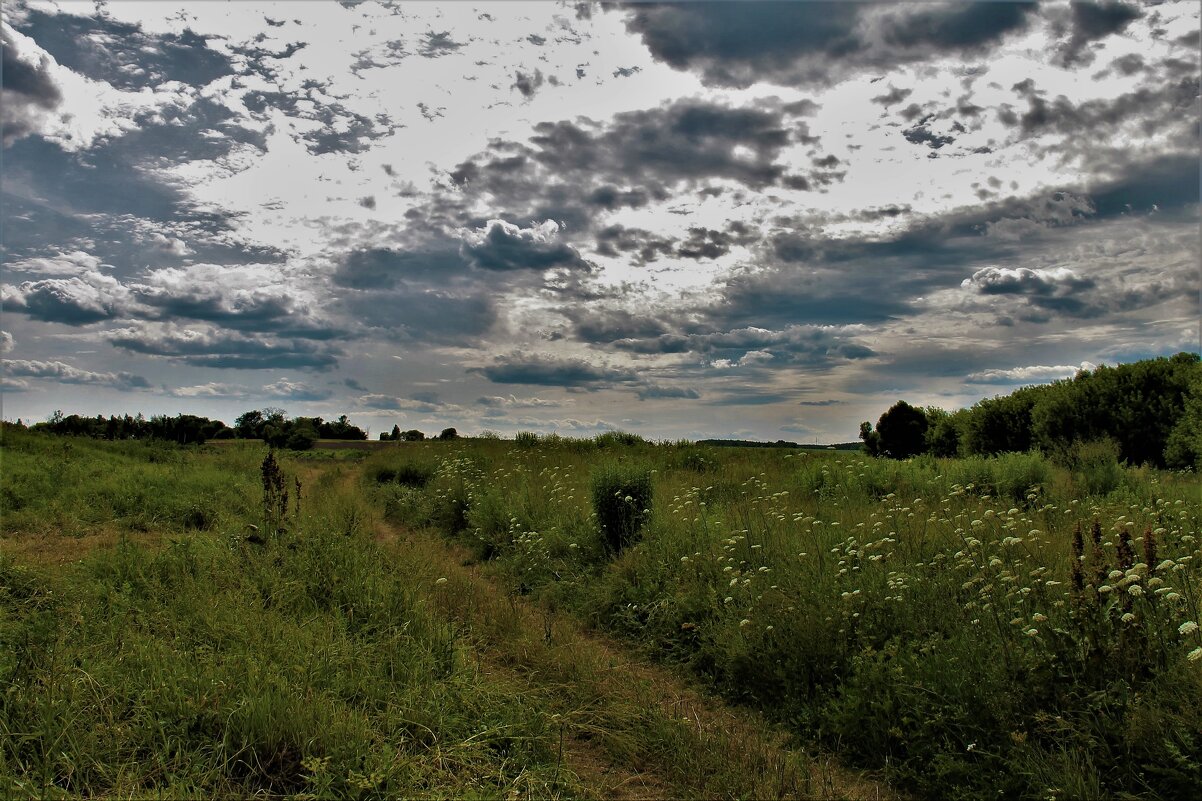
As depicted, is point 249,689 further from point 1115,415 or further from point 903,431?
point 903,431

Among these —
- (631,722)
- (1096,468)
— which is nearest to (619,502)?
(631,722)

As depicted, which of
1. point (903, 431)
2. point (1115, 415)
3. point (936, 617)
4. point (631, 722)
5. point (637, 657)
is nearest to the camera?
point (631, 722)

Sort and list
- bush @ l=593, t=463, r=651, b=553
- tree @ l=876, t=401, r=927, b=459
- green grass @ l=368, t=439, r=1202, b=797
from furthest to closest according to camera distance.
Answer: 1. tree @ l=876, t=401, r=927, b=459
2. bush @ l=593, t=463, r=651, b=553
3. green grass @ l=368, t=439, r=1202, b=797

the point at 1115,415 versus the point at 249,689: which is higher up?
the point at 1115,415

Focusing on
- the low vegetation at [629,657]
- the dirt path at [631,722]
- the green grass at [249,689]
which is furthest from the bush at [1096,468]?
the green grass at [249,689]

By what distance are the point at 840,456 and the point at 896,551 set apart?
7635mm

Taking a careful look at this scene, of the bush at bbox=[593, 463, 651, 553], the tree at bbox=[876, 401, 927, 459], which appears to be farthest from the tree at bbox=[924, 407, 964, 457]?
the bush at bbox=[593, 463, 651, 553]

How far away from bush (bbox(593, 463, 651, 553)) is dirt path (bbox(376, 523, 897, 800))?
6.36ft

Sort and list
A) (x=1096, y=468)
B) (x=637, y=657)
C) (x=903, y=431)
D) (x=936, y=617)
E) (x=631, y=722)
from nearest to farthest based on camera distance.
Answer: (x=631, y=722) → (x=936, y=617) → (x=637, y=657) → (x=1096, y=468) → (x=903, y=431)

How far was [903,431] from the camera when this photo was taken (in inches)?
1211

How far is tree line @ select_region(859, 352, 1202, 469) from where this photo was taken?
15.5 metres

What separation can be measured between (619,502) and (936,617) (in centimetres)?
452

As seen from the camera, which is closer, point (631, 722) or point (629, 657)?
point (631, 722)

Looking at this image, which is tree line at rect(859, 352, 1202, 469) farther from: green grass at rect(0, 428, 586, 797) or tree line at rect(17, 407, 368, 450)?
tree line at rect(17, 407, 368, 450)
